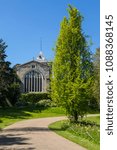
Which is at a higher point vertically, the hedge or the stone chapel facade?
the stone chapel facade

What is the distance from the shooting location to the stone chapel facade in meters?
77.9

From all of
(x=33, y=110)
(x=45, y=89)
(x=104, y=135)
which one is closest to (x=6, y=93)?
(x=33, y=110)

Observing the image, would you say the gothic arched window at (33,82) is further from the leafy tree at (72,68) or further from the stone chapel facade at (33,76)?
the leafy tree at (72,68)

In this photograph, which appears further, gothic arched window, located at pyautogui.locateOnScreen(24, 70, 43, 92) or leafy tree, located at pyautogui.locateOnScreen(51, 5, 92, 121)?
gothic arched window, located at pyautogui.locateOnScreen(24, 70, 43, 92)

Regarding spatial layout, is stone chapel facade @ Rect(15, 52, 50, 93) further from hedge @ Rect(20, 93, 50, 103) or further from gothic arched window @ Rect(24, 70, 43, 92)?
hedge @ Rect(20, 93, 50, 103)

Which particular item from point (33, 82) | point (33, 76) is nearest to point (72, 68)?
point (33, 82)

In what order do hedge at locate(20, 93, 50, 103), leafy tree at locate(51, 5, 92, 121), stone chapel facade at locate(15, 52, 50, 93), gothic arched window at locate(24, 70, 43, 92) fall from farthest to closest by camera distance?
stone chapel facade at locate(15, 52, 50, 93)
gothic arched window at locate(24, 70, 43, 92)
hedge at locate(20, 93, 50, 103)
leafy tree at locate(51, 5, 92, 121)

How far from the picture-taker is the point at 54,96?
27.9m

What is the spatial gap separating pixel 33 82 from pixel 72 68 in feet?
168

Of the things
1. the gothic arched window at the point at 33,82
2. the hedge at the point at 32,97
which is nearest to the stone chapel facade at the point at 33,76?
the gothic arched window at the point at 33,82

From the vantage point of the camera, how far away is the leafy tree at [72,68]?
2681 cm

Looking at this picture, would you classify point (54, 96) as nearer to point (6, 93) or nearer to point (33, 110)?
point (33, 110)

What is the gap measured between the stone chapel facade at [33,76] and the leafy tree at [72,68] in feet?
163

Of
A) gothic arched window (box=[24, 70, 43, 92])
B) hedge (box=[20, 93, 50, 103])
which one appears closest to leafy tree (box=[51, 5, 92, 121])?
hedge (box=[20, 93, 50, 103])
